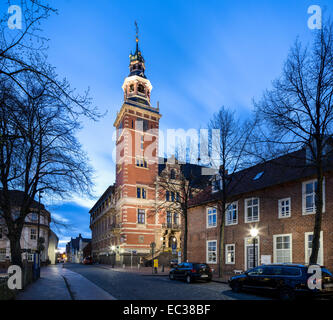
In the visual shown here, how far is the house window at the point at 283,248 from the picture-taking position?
68.0 feet

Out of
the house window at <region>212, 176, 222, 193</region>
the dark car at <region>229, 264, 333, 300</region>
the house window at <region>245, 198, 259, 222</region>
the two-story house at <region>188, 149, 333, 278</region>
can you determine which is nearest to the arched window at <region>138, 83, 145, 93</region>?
the two-story house at <region>188, 149, 333, 278</region>

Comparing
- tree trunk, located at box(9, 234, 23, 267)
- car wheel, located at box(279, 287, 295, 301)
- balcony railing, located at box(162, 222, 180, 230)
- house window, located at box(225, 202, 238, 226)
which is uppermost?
house window, located at box(225, 202, 238, 226)

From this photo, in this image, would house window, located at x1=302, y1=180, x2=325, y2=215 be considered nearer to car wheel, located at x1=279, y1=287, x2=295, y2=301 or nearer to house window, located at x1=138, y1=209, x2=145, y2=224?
car wheel, located at x1=279, y1=287, x2=295, y2=301

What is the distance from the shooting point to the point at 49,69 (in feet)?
25.6

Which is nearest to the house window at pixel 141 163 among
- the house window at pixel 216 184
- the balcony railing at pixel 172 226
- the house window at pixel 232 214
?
the balcony railing at pixel 172 226

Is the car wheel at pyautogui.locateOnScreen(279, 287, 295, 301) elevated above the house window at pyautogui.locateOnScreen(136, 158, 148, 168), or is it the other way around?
the house window at pyautogui.locateOnScreen(136, 158, 148, 168)

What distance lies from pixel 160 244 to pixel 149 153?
15037mm

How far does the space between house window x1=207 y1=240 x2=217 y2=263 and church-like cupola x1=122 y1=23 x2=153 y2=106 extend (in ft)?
108

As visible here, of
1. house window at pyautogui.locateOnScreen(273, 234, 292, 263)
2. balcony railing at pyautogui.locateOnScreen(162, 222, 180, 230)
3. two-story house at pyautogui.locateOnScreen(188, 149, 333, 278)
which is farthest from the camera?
balcony railing at pyautogui.locateOnScreen(162, 222, 180, 230)

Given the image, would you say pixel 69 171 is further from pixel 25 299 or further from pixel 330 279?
pixel 330 279

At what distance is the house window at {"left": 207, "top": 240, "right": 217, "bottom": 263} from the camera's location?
27953mm

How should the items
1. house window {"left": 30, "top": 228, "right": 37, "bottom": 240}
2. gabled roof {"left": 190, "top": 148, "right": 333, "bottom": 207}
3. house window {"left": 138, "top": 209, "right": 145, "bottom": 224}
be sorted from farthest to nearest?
house window {"left": 138, "top": 209, "right": 145, "bottom": 224} < house window {"left": 30, "top": 228, "right": 37, "bottom": 240} < gabled roof {"left": 190, "top": 148, "right": 333, "bottom": 207}

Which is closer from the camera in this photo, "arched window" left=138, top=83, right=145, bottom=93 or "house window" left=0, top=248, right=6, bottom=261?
"house window" left=0, top=248, right=6, bottom=261

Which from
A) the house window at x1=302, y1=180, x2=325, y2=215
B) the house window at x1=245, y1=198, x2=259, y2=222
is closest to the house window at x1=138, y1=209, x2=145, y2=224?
the house window at x1=245, y1=198, x2=259, y2=222
